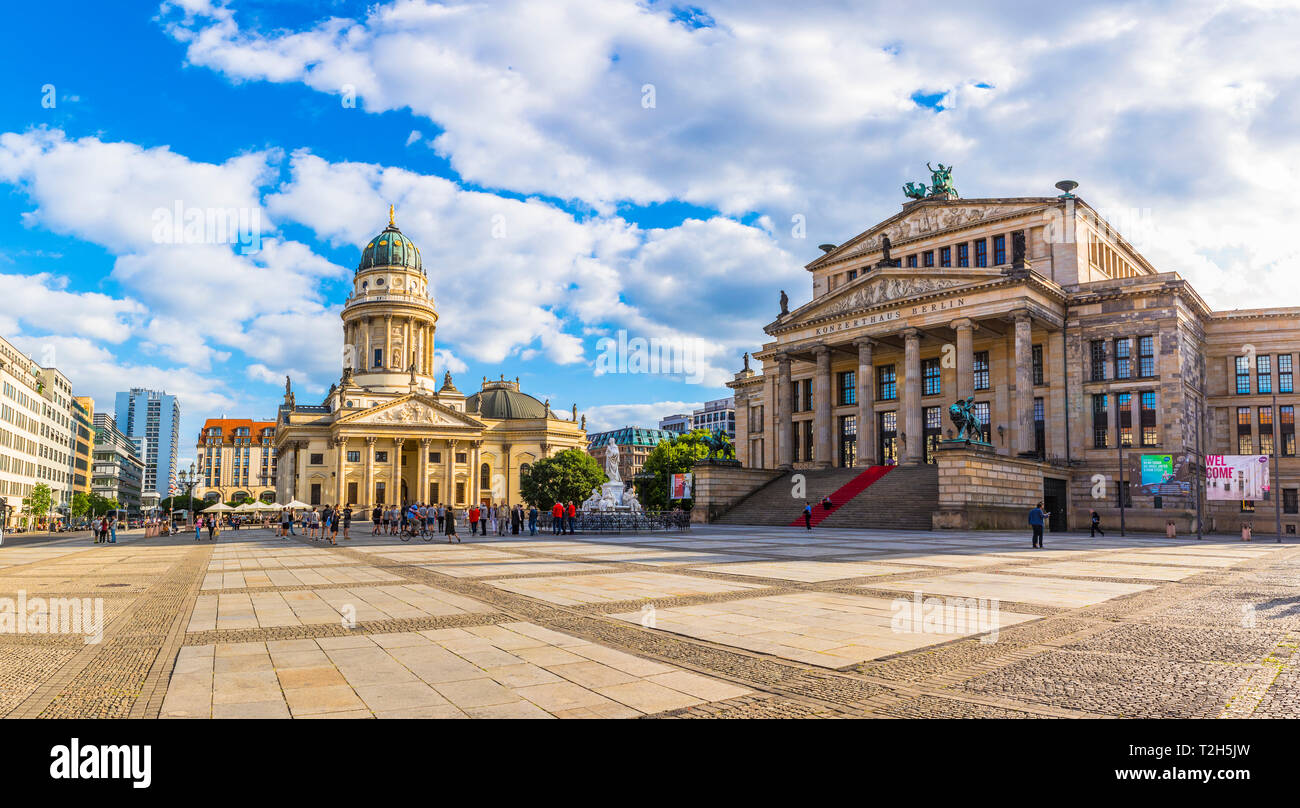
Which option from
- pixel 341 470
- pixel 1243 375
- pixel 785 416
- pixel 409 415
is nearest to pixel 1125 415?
pixel 1243 375

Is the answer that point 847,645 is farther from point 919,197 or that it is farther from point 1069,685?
point 919,197

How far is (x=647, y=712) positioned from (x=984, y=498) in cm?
4030

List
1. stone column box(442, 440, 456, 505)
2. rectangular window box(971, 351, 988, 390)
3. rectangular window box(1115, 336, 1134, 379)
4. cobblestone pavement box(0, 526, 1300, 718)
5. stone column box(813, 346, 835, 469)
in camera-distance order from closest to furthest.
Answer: cobblestone pavement box(0, 526, 1300, 718) < rectangular window box(1115, 336, 1134, 379) < rectangular window box(971, 351, 988, 390) < stone column box(813, 346, 835, 469) < stone column box(442, 440, 456, 505)

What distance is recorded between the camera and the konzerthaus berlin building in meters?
50.2

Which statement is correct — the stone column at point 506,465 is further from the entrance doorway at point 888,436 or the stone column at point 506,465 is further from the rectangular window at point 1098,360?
the rectangular window at point 1098,360

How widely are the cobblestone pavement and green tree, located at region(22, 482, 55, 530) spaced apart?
84478 mm

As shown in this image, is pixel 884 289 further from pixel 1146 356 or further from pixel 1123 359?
pixel 1146 356

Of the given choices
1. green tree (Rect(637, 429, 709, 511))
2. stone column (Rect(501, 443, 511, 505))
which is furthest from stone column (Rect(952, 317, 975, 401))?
stone column (Rect(501, 443, 511, 505))

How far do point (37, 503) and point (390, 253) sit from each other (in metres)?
52.7

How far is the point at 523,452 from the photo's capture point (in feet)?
385

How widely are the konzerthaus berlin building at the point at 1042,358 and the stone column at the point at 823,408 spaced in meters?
0.13

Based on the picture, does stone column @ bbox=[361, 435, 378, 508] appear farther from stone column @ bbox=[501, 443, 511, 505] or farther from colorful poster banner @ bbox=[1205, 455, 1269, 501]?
colorful poster banner @ bbox=[1205, 455, 1269, 501]

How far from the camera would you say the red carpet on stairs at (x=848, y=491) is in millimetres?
46188
